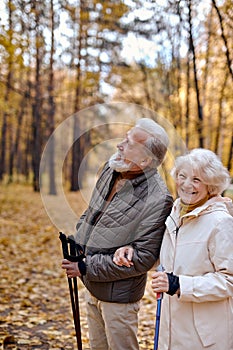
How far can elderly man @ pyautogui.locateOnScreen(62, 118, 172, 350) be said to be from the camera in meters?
2.37

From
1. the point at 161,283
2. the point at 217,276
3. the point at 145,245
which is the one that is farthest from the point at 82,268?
the point at 217,276

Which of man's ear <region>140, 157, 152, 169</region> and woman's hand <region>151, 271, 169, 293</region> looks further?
man's ear <region>140, 157, 152, 169</region>

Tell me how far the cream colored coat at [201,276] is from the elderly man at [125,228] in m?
0.16

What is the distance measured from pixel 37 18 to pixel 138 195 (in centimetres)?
679

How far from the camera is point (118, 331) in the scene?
2551 millimetres

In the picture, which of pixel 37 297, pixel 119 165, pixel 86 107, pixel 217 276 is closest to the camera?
pixel 217 276

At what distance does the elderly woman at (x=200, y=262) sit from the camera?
2031 millimetres

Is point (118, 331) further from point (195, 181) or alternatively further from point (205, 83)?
point (205, 83)

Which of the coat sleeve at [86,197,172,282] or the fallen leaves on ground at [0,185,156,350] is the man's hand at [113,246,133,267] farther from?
the fallen leaves on ground at [0,185,156,350]

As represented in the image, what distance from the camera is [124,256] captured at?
92.4 inches

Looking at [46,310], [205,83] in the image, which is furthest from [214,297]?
[205,83]

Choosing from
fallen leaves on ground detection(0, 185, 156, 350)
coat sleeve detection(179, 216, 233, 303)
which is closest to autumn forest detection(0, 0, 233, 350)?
fallen leaves on ground detection(0, 185, 156, 350)

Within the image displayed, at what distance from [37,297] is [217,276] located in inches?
159

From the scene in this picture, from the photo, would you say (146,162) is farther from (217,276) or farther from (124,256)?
(217,276)
